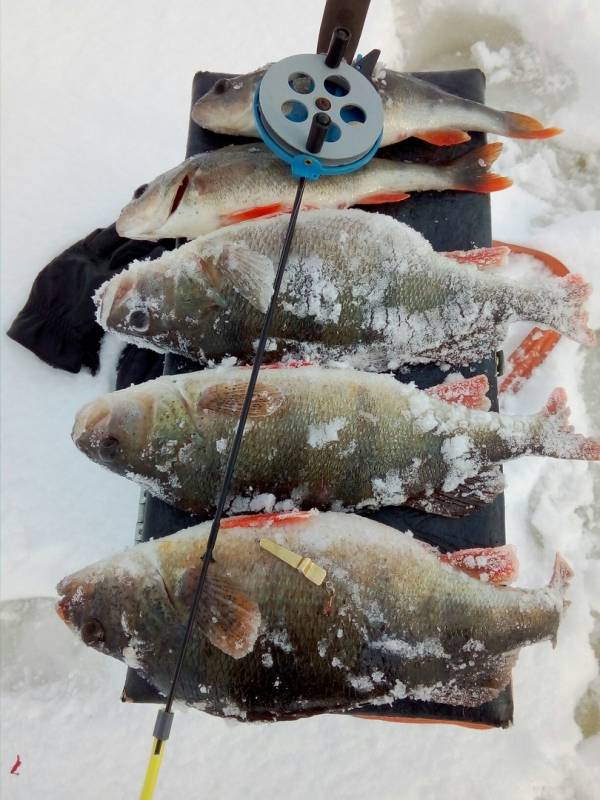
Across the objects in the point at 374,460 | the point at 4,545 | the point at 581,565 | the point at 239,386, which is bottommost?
the point at 4,545

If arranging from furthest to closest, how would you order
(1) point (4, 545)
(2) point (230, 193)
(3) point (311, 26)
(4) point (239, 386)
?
(3) point (311, 26)
(1) point (4, 545)
(2) point (230, 193)
(4) point (239, 386)

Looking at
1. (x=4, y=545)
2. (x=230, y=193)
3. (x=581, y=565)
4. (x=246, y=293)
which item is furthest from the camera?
(x=581, y=565)

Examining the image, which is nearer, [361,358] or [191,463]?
[191,463]

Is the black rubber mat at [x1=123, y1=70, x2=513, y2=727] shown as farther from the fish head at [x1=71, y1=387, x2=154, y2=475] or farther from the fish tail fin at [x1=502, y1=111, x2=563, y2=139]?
the fish head at [x1=71, y1=387, x2=154, y2=475]

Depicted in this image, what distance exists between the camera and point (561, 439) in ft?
6.17

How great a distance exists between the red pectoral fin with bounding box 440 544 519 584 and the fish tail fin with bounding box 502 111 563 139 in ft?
4.79

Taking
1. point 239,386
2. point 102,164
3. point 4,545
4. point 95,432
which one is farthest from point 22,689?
point 102,164

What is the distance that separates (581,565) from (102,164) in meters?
2.80

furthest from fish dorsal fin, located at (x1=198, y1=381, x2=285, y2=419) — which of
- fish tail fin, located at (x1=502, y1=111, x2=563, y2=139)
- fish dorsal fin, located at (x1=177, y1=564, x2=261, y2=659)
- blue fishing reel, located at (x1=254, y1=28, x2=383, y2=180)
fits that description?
fish tail fin, located at (x1=502, y1=111, x2=563, y2=139)

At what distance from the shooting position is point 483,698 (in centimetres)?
175

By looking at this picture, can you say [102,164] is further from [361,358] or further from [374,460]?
[374,460]

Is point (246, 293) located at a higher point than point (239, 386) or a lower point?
higher

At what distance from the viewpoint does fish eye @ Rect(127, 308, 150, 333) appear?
6.32 feet

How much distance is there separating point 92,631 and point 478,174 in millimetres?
1902
